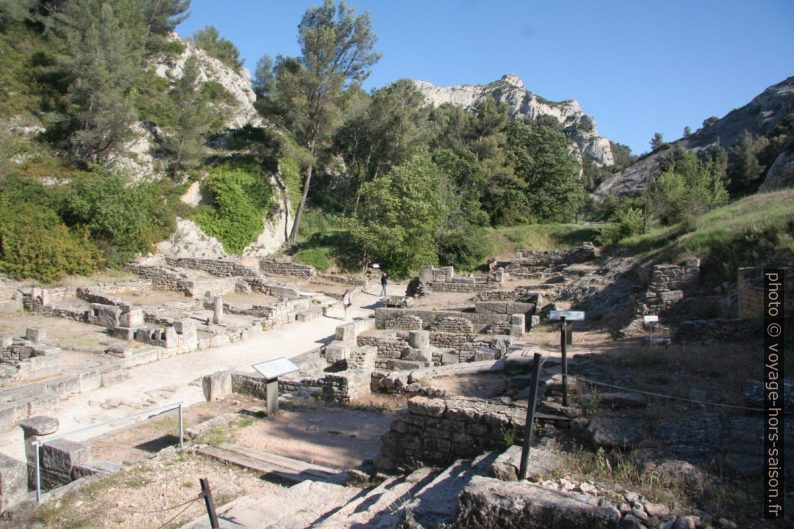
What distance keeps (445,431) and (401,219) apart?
25012 mm

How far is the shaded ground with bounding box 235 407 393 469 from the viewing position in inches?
320

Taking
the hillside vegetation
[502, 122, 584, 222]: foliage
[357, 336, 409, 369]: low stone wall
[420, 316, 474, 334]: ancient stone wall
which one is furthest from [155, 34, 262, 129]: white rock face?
[357, 336, 409, 369]: low stone wall

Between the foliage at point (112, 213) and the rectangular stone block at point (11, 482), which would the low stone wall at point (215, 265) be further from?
the rectangular stone block at point (11, 482)

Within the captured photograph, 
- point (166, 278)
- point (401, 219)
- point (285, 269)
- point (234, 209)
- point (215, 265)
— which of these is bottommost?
point (166, 278)

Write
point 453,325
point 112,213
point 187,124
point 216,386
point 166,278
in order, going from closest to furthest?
point 216,386 < point 453,325 < point 166,278 < point 112,213 < point 187,124

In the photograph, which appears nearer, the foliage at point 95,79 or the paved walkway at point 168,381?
the paved walkway at point 168,381

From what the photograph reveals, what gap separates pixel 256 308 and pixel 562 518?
19.5 meters

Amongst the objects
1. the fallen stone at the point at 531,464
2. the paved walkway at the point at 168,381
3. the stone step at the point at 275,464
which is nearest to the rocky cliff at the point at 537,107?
the paved walkway at the point at 168,381

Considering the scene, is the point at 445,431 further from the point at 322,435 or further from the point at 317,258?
the point at 317,258

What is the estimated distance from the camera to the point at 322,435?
8922mm

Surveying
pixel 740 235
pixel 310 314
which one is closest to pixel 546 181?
pixel 310 314

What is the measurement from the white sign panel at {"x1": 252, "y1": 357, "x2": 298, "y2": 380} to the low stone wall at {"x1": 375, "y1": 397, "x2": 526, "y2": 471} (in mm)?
3100

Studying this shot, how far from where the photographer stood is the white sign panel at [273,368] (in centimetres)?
923

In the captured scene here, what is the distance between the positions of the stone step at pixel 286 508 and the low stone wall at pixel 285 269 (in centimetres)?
2497
